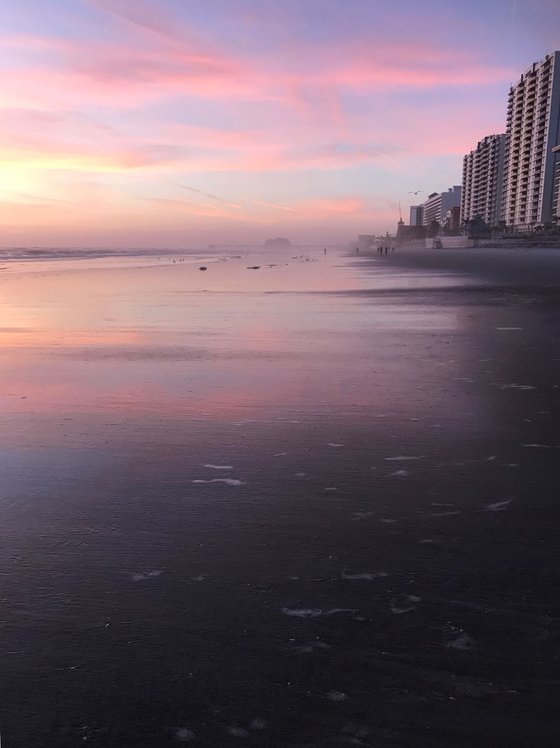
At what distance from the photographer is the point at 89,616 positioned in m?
3.27

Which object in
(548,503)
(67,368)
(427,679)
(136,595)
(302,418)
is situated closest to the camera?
(427,679)

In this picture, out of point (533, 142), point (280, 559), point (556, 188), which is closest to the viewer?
point (280, 559)

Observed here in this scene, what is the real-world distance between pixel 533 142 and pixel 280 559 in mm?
200727

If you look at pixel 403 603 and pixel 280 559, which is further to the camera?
pixel 280 559

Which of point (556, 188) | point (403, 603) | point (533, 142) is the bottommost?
point (403, 603)

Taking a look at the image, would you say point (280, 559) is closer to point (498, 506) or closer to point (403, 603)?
point (403, 603)

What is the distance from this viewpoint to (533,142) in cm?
17688

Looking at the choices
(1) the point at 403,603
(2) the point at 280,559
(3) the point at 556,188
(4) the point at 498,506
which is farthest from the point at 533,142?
(1) the point at 403,603

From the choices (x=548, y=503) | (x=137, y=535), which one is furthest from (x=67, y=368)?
(x=548, y=503)

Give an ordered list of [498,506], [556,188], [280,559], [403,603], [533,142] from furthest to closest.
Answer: [533,142], [556,188], [498,506], [280,559], [403,603]

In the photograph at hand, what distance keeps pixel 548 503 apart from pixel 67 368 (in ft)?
25.5

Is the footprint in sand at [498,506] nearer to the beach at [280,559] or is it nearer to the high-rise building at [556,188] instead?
the beach at [280,559]

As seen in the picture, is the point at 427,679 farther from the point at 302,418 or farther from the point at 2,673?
the point at 302,418

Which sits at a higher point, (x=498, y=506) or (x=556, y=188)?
(x=556, y=188)
